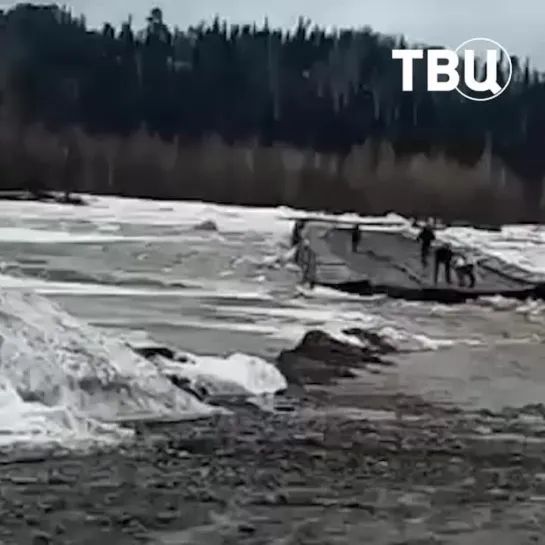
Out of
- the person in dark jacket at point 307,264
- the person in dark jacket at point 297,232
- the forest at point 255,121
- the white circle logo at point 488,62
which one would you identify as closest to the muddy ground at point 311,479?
the person in dark jacket at point 307,264

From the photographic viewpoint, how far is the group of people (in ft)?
8.09

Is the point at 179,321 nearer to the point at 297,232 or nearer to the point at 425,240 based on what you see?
the point at 297,232

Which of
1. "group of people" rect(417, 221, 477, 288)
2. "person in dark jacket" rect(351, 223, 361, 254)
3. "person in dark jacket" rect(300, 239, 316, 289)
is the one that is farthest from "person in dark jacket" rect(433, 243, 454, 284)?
"person in dark jacket" rect(300, 239, 316, 289)

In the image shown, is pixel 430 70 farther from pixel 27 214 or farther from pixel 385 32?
pixel 27 214

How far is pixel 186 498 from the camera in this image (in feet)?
7.11

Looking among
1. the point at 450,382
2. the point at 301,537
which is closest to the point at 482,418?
the point at 450,382

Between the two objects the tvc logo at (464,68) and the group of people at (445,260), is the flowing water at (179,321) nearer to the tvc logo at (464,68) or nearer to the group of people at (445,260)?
the group of people at (445,260)

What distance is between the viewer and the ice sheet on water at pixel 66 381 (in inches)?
87.4

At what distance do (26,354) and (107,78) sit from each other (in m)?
0.70

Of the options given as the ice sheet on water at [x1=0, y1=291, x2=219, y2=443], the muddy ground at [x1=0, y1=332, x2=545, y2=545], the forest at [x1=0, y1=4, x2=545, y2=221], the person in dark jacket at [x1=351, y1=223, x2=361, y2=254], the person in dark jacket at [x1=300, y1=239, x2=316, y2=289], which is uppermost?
the forest at [x1=0, y1=4, x2=545, y2=221]

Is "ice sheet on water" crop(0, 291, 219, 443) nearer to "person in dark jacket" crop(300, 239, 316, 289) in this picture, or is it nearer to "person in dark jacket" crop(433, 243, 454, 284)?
"person in dark jacket" crop(300, 239, 316, 289)

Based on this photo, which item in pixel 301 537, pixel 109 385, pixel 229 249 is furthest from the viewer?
pixel 229 249

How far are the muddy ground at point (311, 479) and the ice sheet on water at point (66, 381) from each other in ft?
0.20

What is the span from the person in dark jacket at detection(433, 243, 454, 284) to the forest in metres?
0.09
